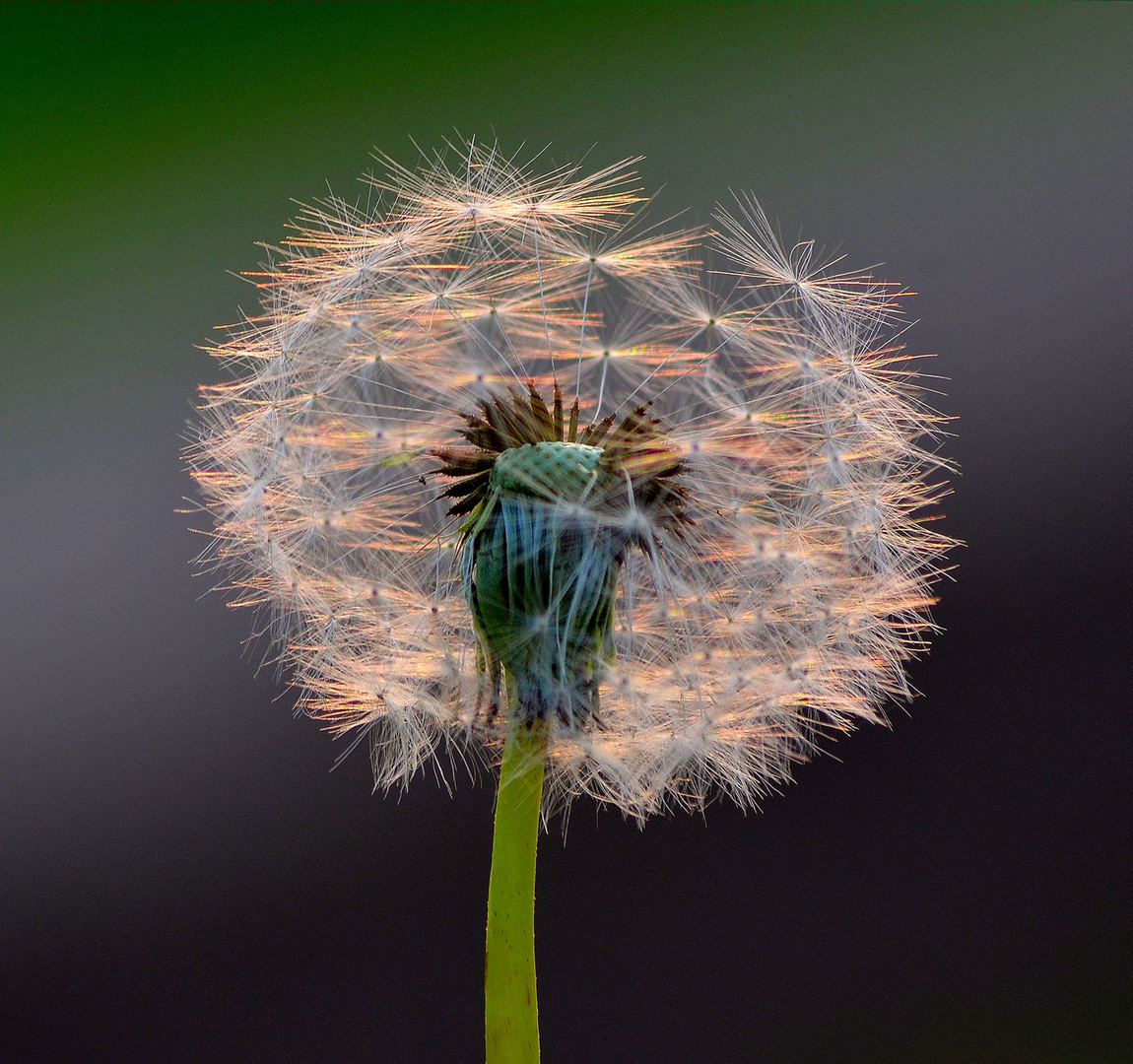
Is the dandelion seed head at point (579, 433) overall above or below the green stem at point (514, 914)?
above

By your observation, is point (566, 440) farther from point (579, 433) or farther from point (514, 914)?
point (514, 914)

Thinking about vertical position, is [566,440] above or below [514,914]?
above

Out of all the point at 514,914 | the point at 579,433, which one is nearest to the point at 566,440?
the point at 579,433

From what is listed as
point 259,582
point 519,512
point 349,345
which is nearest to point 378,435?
point 349,345

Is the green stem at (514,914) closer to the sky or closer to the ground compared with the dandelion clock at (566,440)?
closer to the ground

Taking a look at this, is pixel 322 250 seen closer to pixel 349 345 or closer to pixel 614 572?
pixel 349 345

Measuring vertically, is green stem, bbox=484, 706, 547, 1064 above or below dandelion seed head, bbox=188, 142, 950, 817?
below
